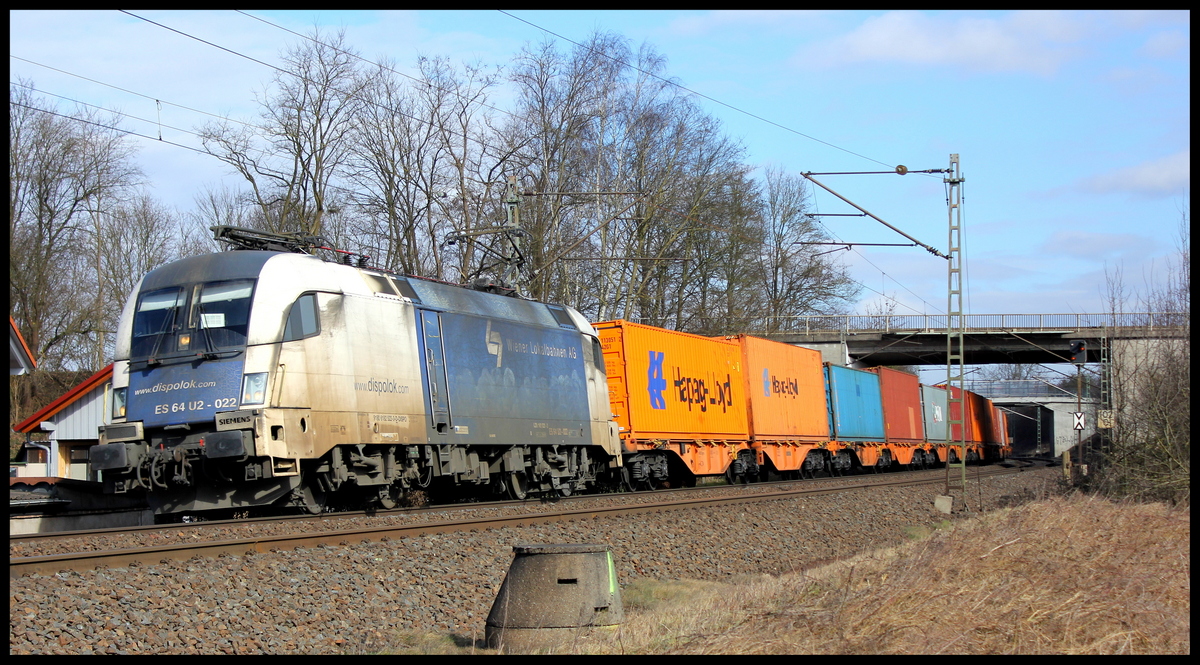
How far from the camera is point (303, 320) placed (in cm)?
1180

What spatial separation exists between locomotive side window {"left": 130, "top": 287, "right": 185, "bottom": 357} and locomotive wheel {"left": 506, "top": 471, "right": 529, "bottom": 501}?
5.85 meters

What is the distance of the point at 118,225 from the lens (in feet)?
140

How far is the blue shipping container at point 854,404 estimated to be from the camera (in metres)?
28.9

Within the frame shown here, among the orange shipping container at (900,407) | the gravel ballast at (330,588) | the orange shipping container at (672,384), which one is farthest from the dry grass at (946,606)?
the orange shipping container at (900,407)

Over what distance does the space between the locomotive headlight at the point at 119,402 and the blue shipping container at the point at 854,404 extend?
820 inches

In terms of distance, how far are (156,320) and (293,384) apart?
213 centimetres

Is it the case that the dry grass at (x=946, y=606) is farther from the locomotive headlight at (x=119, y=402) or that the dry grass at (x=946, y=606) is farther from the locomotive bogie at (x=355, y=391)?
the locomotive headlight at (x=119, y=402)

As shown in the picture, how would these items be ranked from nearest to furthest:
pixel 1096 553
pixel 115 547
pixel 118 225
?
pixel 115 547 → pixel 1096 553 → pixel 118 225

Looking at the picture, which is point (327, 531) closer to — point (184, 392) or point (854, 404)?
point (184, 392)

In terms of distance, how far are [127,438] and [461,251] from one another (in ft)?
69.8

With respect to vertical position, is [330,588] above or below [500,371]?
below

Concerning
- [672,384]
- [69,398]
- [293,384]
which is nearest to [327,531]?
[293,384]
